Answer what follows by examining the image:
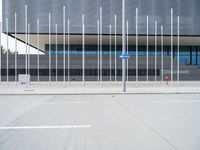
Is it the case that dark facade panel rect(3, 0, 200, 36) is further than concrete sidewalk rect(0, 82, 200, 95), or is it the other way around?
dark facade panel rect(3, 0, 200, 36)

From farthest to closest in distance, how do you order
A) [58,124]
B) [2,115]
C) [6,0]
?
[6,0], [2,115], [58,124]

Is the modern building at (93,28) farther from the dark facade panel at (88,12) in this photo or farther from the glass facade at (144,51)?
the glass facade at (144,51)

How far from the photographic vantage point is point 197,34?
5403 cm

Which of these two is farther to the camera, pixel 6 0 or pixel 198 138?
pixel 6 0

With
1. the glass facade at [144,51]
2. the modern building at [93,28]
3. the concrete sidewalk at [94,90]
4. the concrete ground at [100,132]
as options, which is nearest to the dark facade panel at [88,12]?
the modern building at [93,28]

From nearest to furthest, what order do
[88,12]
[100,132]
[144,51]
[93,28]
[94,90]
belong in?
[100,132]
[94,90]
[93,28]
[88,12]
[144,51]

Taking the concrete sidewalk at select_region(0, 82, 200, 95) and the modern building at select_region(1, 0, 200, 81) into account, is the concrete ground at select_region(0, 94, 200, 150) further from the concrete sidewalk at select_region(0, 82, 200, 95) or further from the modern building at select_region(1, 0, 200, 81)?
the modern building at select_region(1, 0, 200, 81)

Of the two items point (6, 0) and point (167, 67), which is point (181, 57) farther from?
point (6, 0)

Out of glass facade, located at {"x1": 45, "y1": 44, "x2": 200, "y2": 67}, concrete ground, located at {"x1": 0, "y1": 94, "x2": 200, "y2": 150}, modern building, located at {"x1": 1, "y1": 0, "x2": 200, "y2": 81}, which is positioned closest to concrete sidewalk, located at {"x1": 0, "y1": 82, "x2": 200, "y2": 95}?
concrete ground, located at {"x1": 0, "y1": 94, "x2": 200, "y2": 150}

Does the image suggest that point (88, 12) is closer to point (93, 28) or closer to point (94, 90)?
point (93, 28)

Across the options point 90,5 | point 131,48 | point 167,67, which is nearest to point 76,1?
point 90,5

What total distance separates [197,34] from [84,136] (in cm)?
5003

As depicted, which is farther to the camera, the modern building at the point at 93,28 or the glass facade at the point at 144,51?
the glass facade at the point at 144,51

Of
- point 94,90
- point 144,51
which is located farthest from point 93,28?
point 94,90
